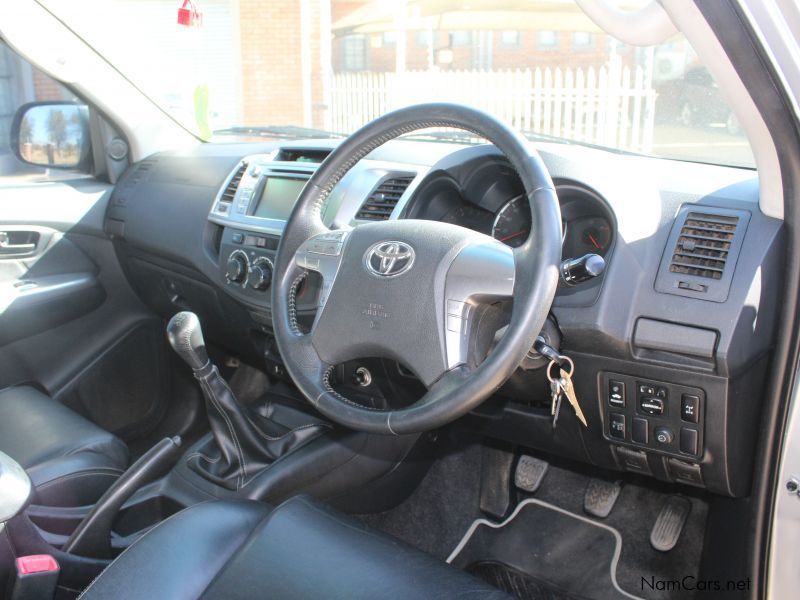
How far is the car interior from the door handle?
1cm

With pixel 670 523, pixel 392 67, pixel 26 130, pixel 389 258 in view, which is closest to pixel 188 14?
pixel 26 130

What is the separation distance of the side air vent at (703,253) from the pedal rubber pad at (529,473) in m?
0.97

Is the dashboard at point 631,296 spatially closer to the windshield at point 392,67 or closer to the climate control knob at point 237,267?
the climate control knob at point 237,267

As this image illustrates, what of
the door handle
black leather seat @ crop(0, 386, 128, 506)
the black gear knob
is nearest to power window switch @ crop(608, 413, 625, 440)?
the black gear knob

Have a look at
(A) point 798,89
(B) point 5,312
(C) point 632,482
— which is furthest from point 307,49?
(A) point 798,89

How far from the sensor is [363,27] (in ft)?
35.4

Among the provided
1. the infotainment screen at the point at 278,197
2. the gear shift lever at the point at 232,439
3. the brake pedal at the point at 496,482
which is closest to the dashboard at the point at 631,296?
the infotainment screen at the point at 278,197

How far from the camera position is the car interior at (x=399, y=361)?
4.41ft

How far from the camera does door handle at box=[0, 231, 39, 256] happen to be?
8.55 feet

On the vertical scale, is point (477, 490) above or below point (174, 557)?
below

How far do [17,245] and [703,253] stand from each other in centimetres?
204

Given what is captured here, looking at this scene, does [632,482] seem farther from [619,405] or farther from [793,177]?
[793,177]

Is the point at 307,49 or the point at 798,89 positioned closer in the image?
the point at 798,89

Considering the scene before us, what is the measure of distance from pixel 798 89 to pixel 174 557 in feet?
3.87
